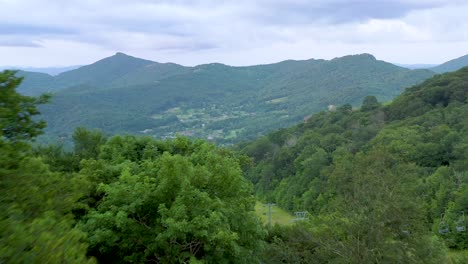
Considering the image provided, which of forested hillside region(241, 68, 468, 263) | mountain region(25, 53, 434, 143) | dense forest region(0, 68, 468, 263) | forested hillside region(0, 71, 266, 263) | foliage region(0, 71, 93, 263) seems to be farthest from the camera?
mountain region(25, 53, 434, 143)

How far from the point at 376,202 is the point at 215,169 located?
16.5ft

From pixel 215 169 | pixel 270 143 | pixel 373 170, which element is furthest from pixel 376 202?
pixel 270 143

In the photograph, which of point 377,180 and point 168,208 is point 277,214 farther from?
point 168,208

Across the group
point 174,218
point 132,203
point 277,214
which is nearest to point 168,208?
point 132,203

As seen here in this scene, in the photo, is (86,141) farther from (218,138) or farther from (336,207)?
(218,138)

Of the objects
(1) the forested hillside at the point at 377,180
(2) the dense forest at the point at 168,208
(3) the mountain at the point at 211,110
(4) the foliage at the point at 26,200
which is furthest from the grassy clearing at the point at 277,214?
(3) the mountain at the point at 211,110

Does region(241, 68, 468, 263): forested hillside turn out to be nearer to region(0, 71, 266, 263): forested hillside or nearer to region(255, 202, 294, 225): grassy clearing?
region(255, 202, 294, 225): grassy clearing

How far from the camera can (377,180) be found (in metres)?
13.1

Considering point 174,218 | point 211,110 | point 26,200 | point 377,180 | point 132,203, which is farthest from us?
point 211,110

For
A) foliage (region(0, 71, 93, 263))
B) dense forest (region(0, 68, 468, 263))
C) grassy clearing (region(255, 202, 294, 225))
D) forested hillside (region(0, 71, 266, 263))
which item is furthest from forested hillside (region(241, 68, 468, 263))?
foliage (region(0, 71, 93, 263))

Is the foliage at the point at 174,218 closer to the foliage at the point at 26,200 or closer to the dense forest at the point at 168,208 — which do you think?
the dense forest at the point at 168,208

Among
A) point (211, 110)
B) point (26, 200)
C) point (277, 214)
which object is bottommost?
point (211, 110)

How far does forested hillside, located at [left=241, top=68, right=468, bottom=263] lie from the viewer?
12.5 m

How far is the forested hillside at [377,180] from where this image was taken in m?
12.5
